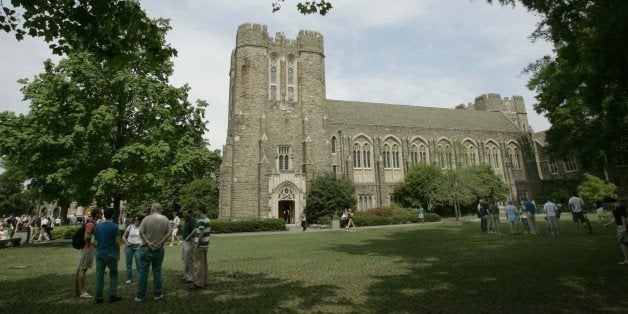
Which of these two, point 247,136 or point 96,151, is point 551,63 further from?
point 247,136

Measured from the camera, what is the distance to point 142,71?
21.2 metres

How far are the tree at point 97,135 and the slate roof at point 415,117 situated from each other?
24156 mm

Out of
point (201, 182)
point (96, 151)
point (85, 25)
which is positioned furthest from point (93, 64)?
point (201, 182)

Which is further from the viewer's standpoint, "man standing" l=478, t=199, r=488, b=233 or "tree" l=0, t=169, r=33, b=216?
"tree" l=0, t=169, r=33, b=216

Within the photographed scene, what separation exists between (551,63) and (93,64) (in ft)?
67.9

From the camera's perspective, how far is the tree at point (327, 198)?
106 feet

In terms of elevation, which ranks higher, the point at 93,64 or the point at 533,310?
the point at 93,64

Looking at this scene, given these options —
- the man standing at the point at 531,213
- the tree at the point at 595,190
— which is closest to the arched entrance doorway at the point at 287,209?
the man standing at the point at 531,213

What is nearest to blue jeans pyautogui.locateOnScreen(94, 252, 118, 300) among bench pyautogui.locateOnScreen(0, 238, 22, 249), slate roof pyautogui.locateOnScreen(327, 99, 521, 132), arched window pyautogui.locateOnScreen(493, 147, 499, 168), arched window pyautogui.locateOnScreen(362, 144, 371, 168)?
bench pyautogui.locateOnScreen(0, 238, 22, 249)

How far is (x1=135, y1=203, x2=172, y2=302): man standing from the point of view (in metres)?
7.21

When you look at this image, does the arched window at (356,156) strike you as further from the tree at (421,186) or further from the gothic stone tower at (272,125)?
the gothic stone tower at (272,125)

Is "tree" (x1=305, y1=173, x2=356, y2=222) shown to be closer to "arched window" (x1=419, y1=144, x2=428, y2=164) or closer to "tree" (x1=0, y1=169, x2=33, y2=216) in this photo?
"arched window" (x1=419, y1=144, x2=428, y2=164)

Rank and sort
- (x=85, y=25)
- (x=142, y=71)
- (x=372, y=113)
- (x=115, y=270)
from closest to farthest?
(x=85, y=25) < (x=115, y=270) < (x=142, y=71) < (x=372, y=113)

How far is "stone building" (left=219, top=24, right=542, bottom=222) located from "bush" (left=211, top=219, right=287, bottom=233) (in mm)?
4293
